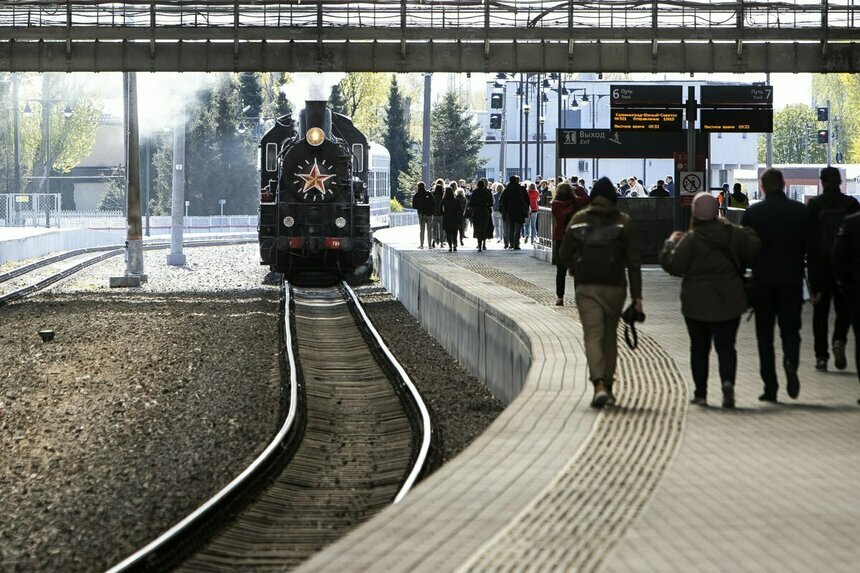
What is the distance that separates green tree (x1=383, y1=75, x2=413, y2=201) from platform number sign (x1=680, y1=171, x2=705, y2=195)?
7409cm

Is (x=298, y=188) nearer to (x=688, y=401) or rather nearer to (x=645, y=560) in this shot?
(x=688, y=401)

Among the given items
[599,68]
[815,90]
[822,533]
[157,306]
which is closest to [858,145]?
[815,90]

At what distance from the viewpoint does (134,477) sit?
12.1 metres

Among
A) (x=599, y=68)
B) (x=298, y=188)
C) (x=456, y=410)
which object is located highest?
(x=599, y=68)

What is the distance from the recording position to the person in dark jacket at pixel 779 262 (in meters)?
12.7

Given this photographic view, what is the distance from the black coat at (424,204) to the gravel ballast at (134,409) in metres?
10.4

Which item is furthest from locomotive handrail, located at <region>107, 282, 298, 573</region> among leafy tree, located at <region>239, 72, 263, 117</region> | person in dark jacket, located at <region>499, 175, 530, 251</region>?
leafy tree, located at <region>239, 72, 263, 117</region>

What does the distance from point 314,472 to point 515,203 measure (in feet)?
90.0

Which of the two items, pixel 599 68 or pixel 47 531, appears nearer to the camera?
pixel 47 531

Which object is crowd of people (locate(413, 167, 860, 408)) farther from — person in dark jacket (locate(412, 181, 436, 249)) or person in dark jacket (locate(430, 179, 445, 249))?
person in dark jacket (locate(412, 181, 436, 249))

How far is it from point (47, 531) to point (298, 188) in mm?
26922

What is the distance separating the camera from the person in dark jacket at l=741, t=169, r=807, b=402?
12.7 meters

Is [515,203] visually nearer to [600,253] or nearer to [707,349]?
[600,253]

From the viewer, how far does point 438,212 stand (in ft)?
138
